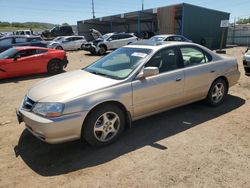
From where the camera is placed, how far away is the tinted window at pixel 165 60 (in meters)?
4.38

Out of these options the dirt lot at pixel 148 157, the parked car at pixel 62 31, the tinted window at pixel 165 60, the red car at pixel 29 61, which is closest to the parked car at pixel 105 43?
the red car at pixel 29 61

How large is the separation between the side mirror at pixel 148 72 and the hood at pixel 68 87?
458 millimetres

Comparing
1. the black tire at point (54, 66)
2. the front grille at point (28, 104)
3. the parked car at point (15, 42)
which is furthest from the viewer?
the parked car at point (15, 42)

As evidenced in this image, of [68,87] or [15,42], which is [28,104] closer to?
[68,87]

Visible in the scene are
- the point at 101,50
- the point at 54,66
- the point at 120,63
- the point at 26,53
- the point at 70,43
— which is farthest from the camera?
the point at 70,43

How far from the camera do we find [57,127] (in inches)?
132

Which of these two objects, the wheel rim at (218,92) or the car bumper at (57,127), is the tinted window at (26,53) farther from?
the wheel rim at (218,92)

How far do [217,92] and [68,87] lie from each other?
11.3ft

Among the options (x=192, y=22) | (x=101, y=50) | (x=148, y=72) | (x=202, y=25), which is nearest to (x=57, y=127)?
(x=148, y=72)

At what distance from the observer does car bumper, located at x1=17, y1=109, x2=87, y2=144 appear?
333 cm

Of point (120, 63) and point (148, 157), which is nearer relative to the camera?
point (148, 157)

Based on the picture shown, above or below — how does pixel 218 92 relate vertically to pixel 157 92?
below

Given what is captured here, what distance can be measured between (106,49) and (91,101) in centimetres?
1656

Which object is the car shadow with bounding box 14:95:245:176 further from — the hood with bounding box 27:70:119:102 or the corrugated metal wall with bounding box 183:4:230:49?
the corrugated metal wall with bounding box 183:4:230:49
